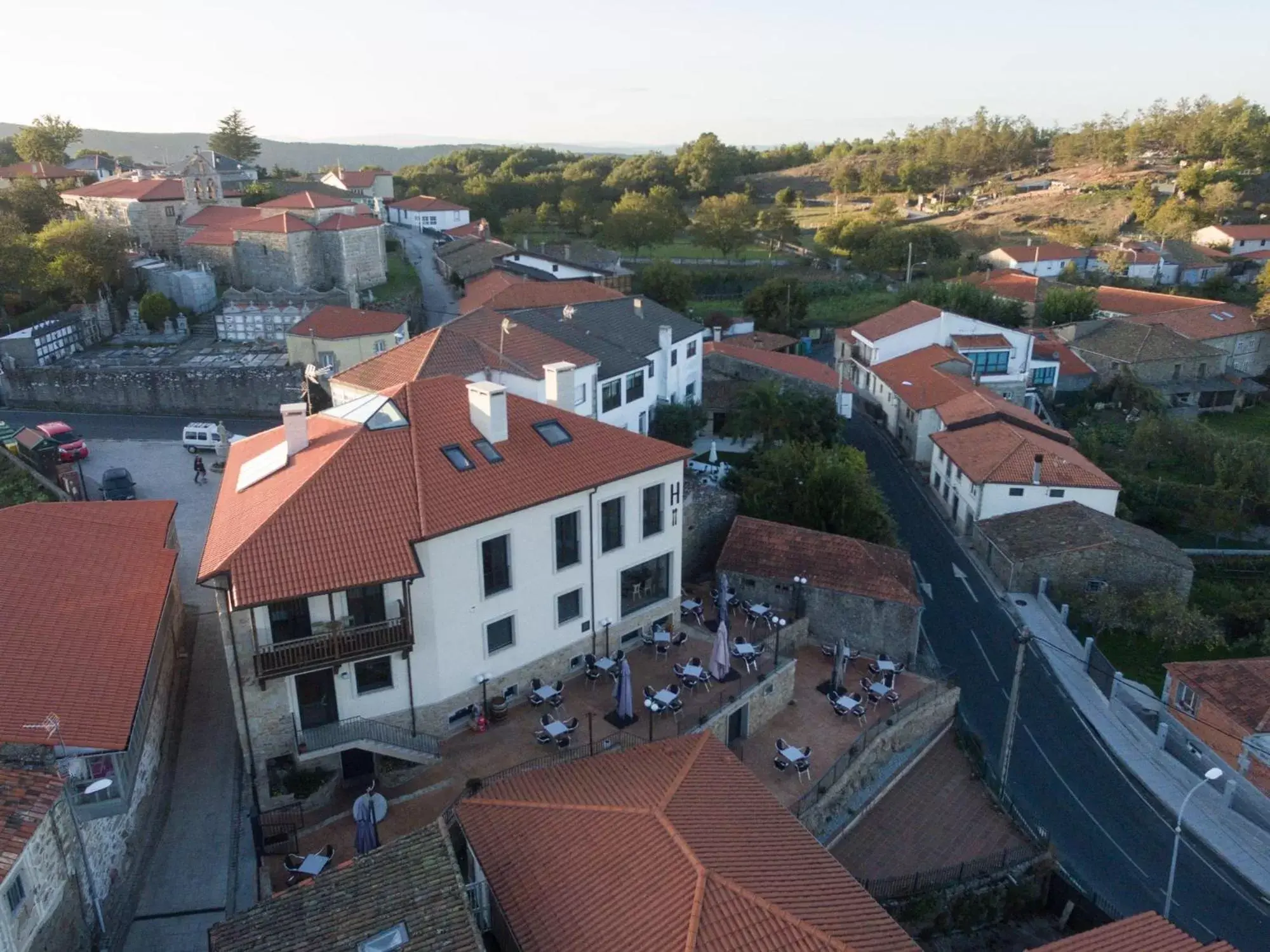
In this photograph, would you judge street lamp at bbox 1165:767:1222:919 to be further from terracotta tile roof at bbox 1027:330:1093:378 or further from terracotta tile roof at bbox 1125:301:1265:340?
terracotta tile roof at bbox 1125:301:1265:340

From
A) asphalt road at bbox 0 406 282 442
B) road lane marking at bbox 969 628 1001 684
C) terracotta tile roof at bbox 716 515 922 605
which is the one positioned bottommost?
road lane marking at bbox 969 628 1001 684

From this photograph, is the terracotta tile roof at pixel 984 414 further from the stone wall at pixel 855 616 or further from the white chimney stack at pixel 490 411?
the white chimney stack at pixel 490 411

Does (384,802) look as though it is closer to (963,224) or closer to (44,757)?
(44,757)

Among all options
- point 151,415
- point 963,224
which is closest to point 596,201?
point 963,224

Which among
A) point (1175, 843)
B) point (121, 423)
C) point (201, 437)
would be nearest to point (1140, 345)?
point (1175, 843)

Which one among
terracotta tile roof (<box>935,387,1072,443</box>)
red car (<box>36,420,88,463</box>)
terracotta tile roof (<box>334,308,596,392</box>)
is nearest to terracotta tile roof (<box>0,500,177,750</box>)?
terracotta tile roof (<box>334,308,596,392</box>)
